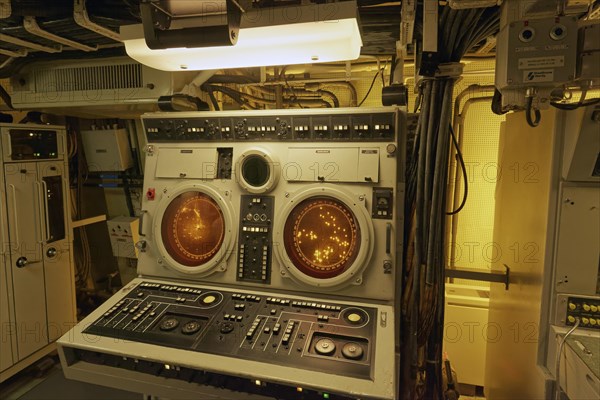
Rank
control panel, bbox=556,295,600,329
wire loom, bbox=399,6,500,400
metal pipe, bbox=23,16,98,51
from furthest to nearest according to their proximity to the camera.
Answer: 1. metal pipe, bbox=23,16,98,51
2. wire loom, bbox=399,6,500,400
3. control panel, bbox=556,295,600,329

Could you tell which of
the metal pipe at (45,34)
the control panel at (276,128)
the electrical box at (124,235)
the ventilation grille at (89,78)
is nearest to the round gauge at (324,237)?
the control panel at (276,128)

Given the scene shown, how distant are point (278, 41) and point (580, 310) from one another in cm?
183

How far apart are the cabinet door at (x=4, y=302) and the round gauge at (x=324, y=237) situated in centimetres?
231

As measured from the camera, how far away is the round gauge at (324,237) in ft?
5.79

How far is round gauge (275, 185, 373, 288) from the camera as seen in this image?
1.77 meters

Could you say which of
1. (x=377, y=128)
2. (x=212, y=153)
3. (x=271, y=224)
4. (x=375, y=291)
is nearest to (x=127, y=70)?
(x=212, y=153)

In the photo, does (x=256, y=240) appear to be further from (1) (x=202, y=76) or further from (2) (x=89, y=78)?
(2) (x=89, y=78)

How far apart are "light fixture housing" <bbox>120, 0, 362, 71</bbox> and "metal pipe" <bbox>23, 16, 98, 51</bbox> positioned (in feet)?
2.44

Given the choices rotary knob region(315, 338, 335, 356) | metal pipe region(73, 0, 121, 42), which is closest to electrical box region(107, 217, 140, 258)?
metal pipe region(73, 0, 121, 42)

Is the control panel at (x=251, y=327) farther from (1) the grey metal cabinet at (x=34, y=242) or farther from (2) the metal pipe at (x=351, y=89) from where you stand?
(2) the metal pipe at (x=351, y=89)

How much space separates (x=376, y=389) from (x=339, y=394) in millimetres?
137

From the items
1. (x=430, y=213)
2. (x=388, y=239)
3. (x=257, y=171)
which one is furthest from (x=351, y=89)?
(x=388, y=239)

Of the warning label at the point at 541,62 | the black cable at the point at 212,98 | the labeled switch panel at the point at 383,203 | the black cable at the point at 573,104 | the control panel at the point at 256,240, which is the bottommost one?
the control panel at the point at 256,240

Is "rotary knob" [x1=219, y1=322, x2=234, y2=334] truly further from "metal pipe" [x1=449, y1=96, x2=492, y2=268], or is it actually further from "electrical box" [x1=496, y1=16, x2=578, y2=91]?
"metal pipe" [x1=449, y1=96, x2=492, y2=268]
